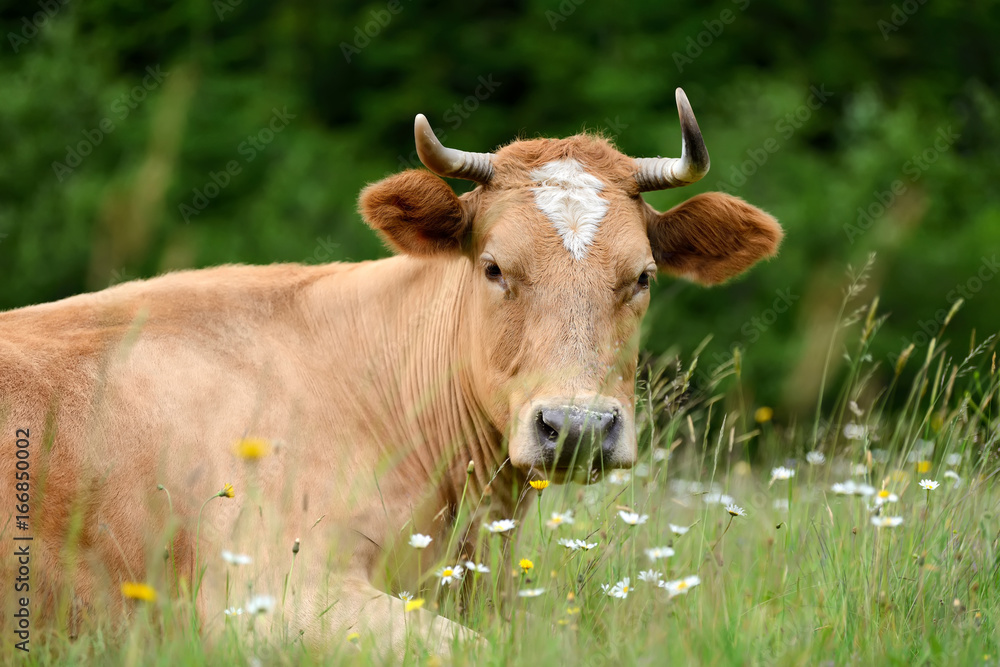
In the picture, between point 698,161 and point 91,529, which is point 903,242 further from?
point 91,529

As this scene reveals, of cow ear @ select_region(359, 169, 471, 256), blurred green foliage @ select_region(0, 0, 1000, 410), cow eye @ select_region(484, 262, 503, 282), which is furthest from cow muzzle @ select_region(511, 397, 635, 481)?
blurred green foliage @ select_region(0, 0, 1000, 410)

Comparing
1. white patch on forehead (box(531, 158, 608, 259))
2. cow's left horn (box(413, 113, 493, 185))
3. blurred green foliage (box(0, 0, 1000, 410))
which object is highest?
cow's left horn (box(413, 113, 493, 185))

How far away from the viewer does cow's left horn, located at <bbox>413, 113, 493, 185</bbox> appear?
4488 mm

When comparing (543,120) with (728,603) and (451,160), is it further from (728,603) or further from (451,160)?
(728,603)

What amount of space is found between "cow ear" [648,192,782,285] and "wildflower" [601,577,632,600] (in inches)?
70.3

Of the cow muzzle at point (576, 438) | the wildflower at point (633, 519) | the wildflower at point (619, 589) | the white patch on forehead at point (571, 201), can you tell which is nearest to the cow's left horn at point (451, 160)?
the white patch on forehead at point (571, 201)

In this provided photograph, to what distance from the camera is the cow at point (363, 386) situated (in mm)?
3879

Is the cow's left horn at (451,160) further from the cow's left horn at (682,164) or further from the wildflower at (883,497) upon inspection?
the wildflower at (883,497)

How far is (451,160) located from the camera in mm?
4598

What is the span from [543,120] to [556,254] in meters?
17.3

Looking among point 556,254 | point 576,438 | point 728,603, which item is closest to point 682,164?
point 556,254

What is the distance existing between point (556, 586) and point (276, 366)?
1.58 meters

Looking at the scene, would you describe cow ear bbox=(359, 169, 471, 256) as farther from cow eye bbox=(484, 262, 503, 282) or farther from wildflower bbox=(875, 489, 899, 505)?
wildflower bbox=(875, 489, 899, 505)

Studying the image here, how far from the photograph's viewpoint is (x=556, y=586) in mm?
3807
